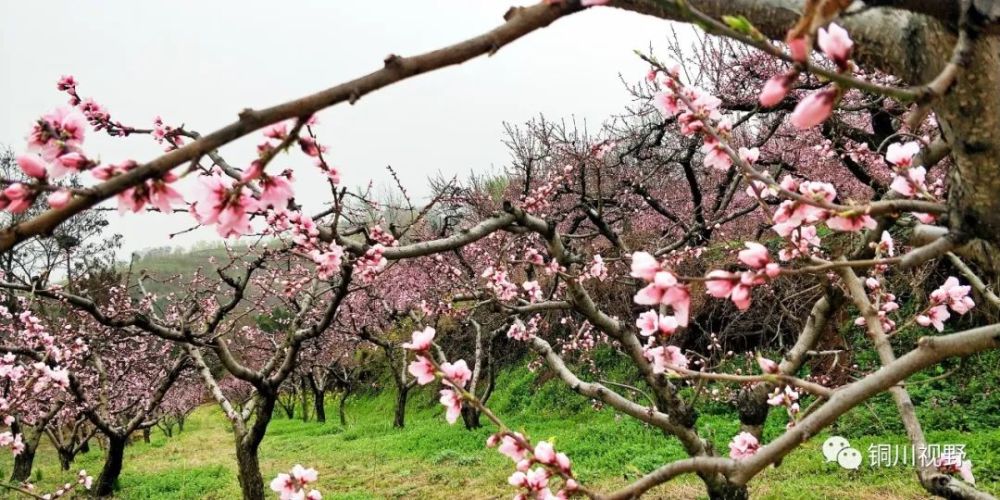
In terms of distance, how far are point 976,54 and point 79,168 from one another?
1712mm

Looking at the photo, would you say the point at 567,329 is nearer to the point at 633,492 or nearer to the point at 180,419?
the point at 633,492

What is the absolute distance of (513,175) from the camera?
63.9ft

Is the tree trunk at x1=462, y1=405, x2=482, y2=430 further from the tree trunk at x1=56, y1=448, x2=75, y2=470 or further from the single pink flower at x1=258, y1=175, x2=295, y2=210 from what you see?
the single pink flower at x1=258, y1=175, x2=295, y2=210

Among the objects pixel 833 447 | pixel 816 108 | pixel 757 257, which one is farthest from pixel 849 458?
pixel 816 108

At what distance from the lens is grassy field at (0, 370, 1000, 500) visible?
5883 mm

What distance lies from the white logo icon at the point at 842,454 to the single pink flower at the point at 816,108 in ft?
19.4

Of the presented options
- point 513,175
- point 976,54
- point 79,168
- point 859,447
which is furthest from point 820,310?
point 513,175

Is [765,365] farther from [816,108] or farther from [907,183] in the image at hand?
[816,108]

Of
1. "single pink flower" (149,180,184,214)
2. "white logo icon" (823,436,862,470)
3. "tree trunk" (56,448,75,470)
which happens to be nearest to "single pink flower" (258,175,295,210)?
"single pink flower" (149,180,184,214)

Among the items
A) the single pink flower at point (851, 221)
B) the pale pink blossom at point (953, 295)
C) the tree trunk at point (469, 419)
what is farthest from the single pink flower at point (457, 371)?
the tree trunk at point (469, 419)

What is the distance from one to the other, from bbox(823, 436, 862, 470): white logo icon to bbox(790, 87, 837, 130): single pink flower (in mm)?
5910

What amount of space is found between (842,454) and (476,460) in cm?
542

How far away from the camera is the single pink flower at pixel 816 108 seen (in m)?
0.87

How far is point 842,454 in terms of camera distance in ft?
19.8
